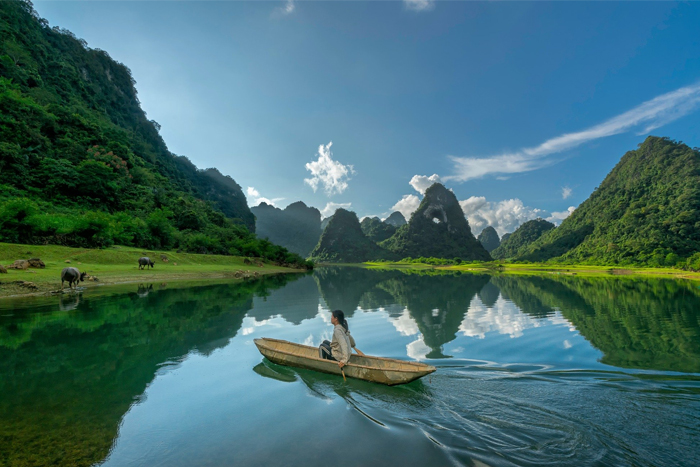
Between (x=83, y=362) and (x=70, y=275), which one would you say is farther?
(x=70, y=275)

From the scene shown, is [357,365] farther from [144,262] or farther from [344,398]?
[144,262]

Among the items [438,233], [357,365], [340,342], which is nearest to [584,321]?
[357,365]

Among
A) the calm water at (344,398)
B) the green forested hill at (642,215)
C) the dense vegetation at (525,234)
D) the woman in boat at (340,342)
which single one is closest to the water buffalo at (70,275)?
the calm water at (344,398)

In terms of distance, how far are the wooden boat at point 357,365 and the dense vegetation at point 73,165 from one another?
29.4 meters

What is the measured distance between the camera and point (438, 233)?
152 metres

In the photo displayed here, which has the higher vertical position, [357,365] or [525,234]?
[525,234]

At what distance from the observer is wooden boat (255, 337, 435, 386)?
6.24 m

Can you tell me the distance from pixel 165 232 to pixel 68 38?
8105 cm

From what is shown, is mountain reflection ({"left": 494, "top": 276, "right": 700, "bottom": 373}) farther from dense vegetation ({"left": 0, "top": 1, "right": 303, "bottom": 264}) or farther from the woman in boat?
dense vegetation ({"left": 0, "top": 1, "right": 303, "bottom": 264})

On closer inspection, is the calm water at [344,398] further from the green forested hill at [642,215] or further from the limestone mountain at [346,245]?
the limestone mountain at [346,245]

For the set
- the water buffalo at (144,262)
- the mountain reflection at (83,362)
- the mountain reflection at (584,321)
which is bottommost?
the mountain reflection at (83,362)

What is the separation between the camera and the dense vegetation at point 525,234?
153m

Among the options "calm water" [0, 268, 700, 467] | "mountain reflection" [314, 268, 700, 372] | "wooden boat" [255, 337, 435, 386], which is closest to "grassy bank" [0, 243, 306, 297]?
"calm water" [0, 268, 700, 467]

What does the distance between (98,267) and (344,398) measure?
28.9 meters
